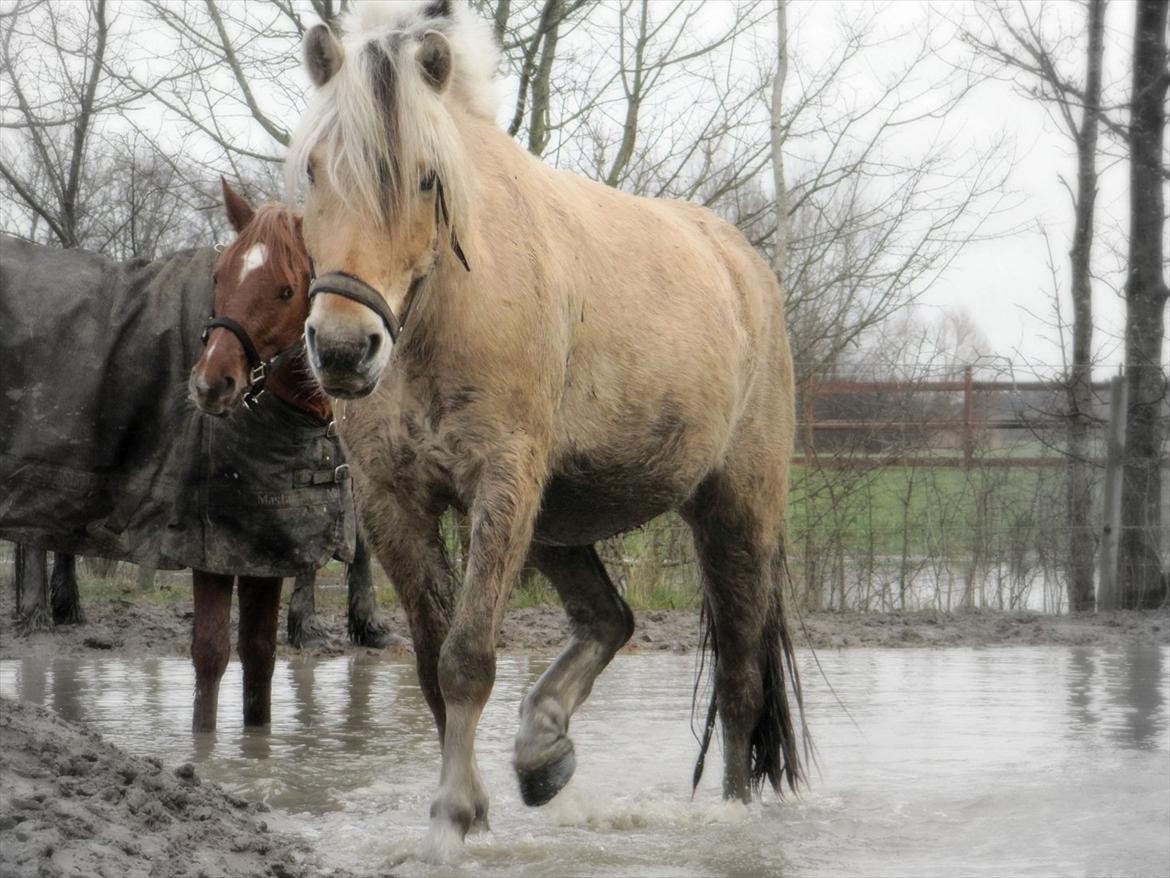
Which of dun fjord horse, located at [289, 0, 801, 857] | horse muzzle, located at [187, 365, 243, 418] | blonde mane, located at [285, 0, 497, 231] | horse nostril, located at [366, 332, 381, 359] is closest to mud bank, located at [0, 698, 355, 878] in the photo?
dun fjord horse, located at [289, 0, 801, 857]

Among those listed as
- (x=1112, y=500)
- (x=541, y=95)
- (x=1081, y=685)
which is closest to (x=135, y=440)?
(x=1081, y=685)

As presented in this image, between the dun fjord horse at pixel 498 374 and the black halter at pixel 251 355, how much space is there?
4.20 feet

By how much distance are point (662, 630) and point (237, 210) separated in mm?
5668

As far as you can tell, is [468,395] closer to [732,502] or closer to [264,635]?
[732,502]

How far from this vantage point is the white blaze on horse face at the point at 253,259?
598 centimetres

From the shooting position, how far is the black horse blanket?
6594 mm

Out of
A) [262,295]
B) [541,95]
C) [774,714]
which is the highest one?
[541,95]

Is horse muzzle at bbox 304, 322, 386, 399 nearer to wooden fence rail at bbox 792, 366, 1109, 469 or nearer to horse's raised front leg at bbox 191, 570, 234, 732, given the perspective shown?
horse's raised front leg at bbox 191, 570, 234, 732

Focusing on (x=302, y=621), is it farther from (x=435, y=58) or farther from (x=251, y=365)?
(x=435, y=58)

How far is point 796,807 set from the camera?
5.37m

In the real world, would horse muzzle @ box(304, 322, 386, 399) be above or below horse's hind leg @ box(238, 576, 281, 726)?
above

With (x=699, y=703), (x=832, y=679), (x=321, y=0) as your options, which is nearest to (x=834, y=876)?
(x=699, y=703)

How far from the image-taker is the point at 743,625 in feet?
18.7

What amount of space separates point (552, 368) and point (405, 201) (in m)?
0.70
